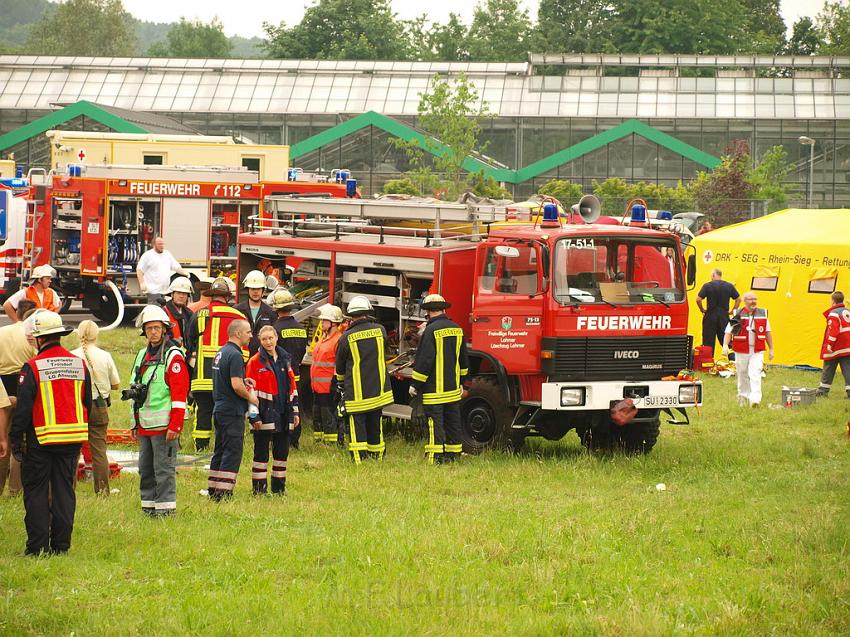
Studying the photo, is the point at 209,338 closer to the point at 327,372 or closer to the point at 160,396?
the point at 327,372

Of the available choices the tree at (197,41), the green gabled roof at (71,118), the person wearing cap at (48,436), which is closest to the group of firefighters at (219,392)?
the person wearing cap at (48,436)

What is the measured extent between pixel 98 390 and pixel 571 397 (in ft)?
14.5

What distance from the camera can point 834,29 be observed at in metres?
91.5

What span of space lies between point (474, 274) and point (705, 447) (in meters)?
3.08

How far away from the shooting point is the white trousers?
16984 mm

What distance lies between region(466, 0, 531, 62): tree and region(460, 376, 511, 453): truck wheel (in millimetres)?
83060

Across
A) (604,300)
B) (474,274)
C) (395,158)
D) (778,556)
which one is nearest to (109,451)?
(474,274)

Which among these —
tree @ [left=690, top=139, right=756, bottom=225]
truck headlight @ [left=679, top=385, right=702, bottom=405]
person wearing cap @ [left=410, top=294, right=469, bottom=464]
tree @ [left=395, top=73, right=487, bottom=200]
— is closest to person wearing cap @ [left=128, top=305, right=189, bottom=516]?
person wearing cap @ [left=410, top=294, right=469, bottom=464]

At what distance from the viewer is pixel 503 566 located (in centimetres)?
842

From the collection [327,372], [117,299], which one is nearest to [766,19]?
[117,299]

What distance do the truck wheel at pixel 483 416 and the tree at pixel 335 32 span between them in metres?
77.5

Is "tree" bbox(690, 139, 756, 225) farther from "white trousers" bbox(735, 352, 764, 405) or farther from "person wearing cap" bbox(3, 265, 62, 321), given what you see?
"person wearing cap" bbox(3, 265, 62, 321)

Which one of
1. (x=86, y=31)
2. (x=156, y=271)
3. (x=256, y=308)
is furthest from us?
(x=86, y=31)

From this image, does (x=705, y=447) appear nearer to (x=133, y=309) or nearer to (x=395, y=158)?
(x=133, y=309)
